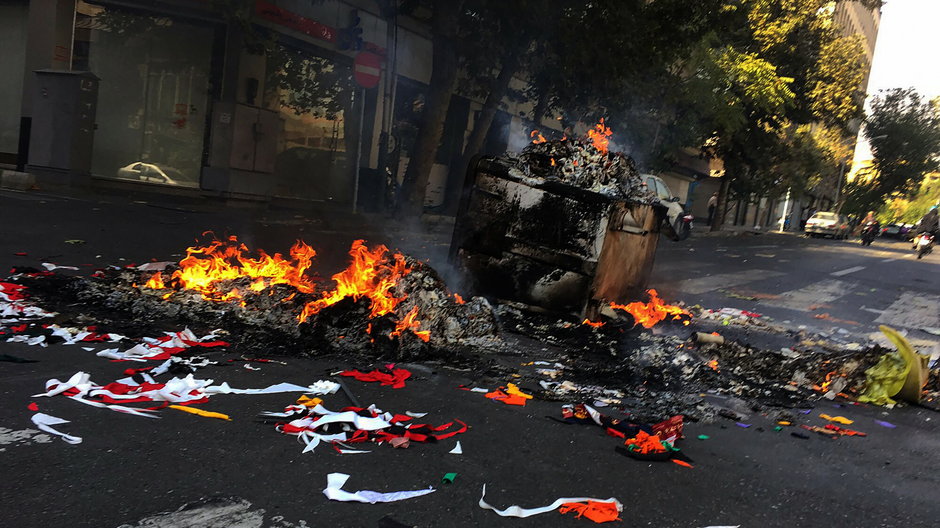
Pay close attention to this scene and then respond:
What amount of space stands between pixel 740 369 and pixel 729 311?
3238mm

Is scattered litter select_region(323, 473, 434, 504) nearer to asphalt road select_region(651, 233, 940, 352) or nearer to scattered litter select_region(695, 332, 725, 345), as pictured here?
scattered litter select_region(695, 332, 725, 345)

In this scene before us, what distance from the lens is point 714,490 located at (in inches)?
122

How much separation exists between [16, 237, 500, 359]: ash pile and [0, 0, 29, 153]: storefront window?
1277 cm

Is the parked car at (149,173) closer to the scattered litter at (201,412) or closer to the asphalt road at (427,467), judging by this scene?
the asphalt road at (427,467)

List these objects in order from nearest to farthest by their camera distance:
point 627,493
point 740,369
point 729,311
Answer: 1. point 627,493
2. point 740,369
3. point 729,311

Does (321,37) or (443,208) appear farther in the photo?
(443,208)

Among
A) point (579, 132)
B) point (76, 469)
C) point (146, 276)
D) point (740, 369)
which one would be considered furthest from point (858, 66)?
point (76, 469)

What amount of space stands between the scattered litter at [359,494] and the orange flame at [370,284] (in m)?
2.43

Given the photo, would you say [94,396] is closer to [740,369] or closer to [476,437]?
[476,437]

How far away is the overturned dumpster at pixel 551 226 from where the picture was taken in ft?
21.5

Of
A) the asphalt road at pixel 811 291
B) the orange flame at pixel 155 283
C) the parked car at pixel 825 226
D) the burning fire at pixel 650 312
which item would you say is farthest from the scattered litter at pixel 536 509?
the parked car at pixel 825 226

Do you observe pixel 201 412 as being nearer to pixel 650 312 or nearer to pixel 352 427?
pixel 352 427

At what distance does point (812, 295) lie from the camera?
37.5 ft

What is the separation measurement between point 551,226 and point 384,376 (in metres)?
2.89
